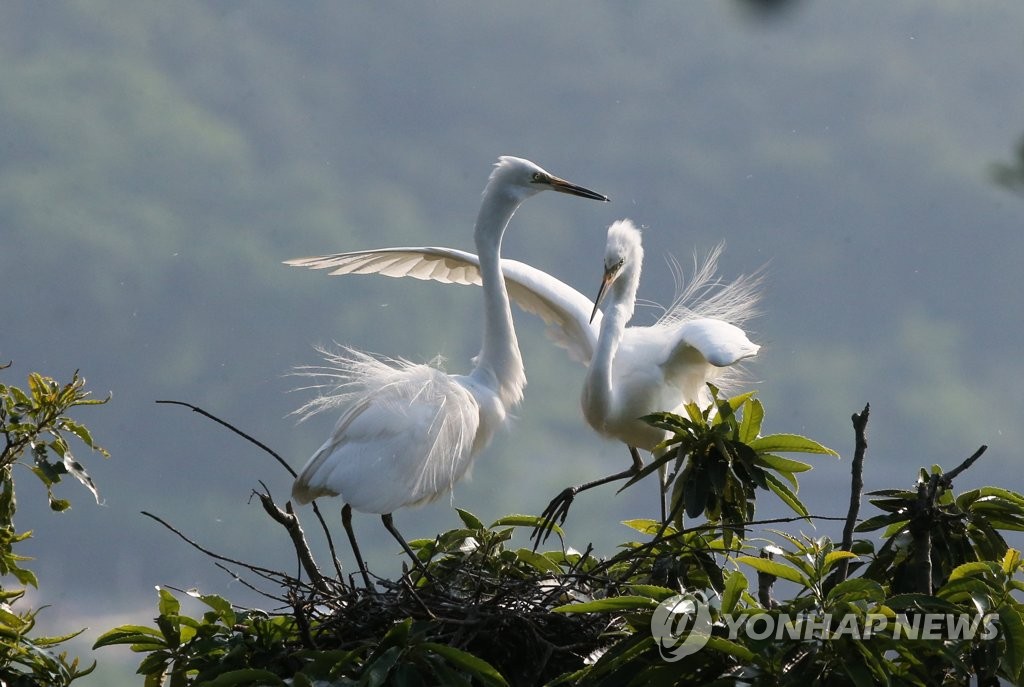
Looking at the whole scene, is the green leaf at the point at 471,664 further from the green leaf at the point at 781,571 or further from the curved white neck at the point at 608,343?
the curved white neck at the point at 608,343

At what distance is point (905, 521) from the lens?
281 centimetres

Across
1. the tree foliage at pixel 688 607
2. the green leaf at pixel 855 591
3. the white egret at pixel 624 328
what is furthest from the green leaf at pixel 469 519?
the green leaf at pixel 855 591

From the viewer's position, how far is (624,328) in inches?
181

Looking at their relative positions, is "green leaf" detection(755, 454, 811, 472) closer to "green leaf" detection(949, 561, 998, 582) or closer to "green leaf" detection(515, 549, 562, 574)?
"green leaf" detection(949, 561, 998, 582)

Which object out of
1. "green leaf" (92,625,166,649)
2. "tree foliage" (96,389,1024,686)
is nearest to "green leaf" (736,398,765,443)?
"tree foliage" (96,389,1024,686)

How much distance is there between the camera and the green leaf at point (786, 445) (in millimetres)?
2717

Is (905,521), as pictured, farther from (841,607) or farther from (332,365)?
(332,365)

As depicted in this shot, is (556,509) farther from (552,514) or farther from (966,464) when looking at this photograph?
(966,464)

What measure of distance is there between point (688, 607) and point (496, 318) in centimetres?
193

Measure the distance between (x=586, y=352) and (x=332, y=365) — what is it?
1238mm

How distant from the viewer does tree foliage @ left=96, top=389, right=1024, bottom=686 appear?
2242mm

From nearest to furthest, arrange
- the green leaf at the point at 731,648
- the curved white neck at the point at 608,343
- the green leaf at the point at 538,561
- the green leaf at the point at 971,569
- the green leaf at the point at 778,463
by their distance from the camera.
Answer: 1. the green leaf at the point at 731,648
2. the green leaf at the point at 971,569
3. the green leaf at the point at 778,463
4. the green leaf at the point at 538,561
5. the curved white neck at the point at 608,343

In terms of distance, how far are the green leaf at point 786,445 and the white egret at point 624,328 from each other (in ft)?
2.94

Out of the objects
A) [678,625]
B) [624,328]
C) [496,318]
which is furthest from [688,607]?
[624,328]
